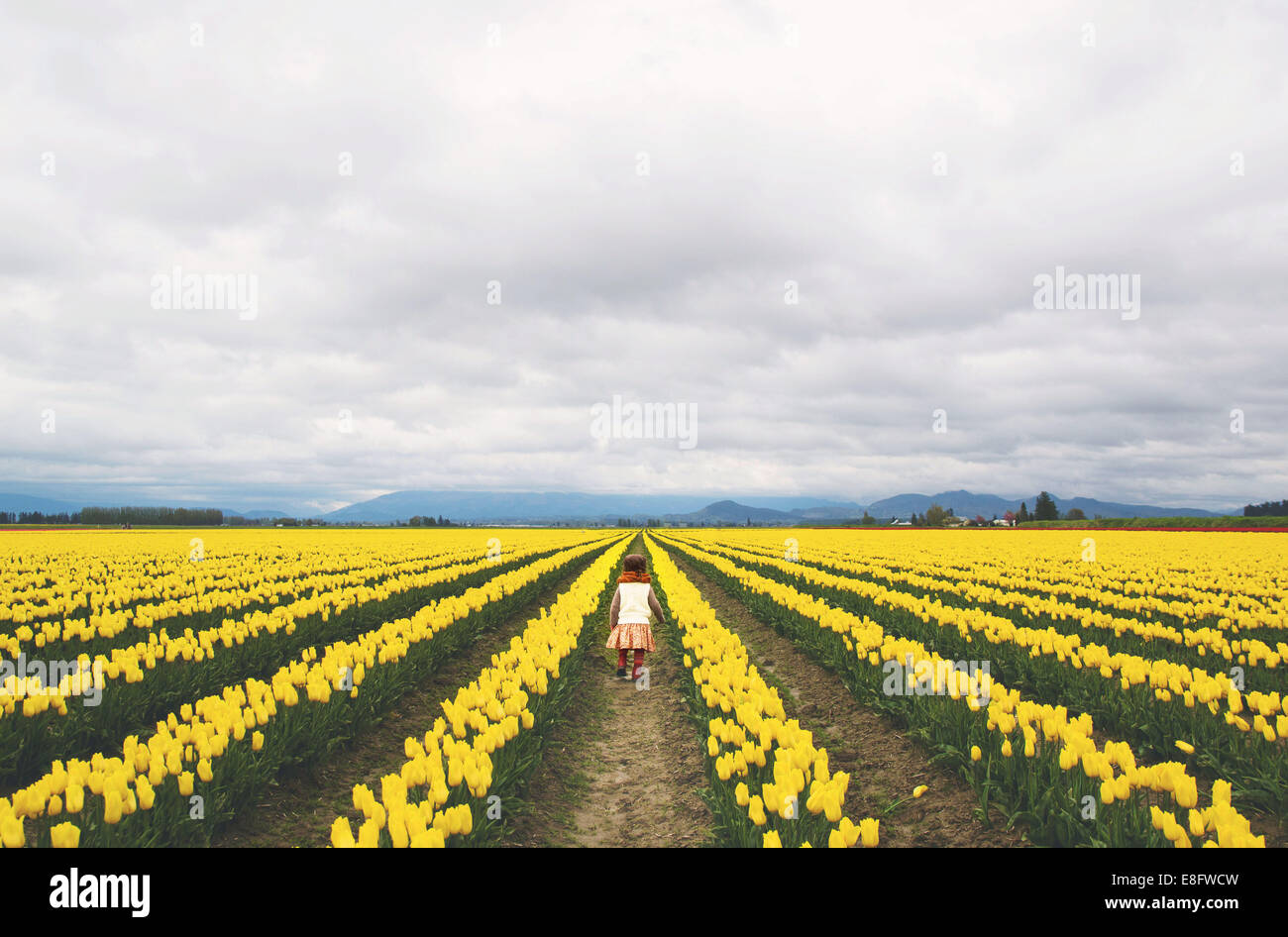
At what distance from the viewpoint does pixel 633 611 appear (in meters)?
9.97

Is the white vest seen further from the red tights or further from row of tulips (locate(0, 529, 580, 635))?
row of tulips (locate(0, 529, 580, 635))

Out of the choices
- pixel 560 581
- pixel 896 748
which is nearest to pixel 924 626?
pixel 896 748

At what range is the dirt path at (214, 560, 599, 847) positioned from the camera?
477 cm

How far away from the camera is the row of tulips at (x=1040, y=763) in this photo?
3.63 m

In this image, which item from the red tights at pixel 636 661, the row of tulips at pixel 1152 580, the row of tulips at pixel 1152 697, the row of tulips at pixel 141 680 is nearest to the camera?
Answer: the row of tulips at pixel 1152 697

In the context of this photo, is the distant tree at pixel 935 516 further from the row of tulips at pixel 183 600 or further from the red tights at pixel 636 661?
the red tights at pixel 636 661

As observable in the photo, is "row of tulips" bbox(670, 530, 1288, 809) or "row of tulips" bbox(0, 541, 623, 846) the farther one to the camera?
"row of tulips" bbox(670, 530, 1288, 809)

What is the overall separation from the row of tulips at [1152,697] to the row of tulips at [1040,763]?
464 mm

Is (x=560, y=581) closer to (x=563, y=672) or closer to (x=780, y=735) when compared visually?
(x=563, y=672)

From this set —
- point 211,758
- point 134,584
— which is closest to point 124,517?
point 134,584

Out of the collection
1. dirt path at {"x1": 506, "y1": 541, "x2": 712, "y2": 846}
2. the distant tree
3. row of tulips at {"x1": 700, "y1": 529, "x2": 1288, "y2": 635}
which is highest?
row of tulips at {"x1": 700, "y1": 529, "x2": 1288, "y2": 635}

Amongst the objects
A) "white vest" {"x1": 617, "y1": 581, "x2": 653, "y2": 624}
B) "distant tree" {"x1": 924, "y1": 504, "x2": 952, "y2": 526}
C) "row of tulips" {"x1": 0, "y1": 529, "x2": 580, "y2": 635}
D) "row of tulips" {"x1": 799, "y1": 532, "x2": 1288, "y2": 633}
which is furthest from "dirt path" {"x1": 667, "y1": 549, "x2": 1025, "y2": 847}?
"distant tree" {"x1": 924, "y1": 504, "x2": 952, "y2": 526}

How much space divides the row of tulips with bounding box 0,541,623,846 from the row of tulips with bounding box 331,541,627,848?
875 mm

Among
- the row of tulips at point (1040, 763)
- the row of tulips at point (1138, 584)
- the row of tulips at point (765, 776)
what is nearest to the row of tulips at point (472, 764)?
the row of tulips at point (765, 776)
